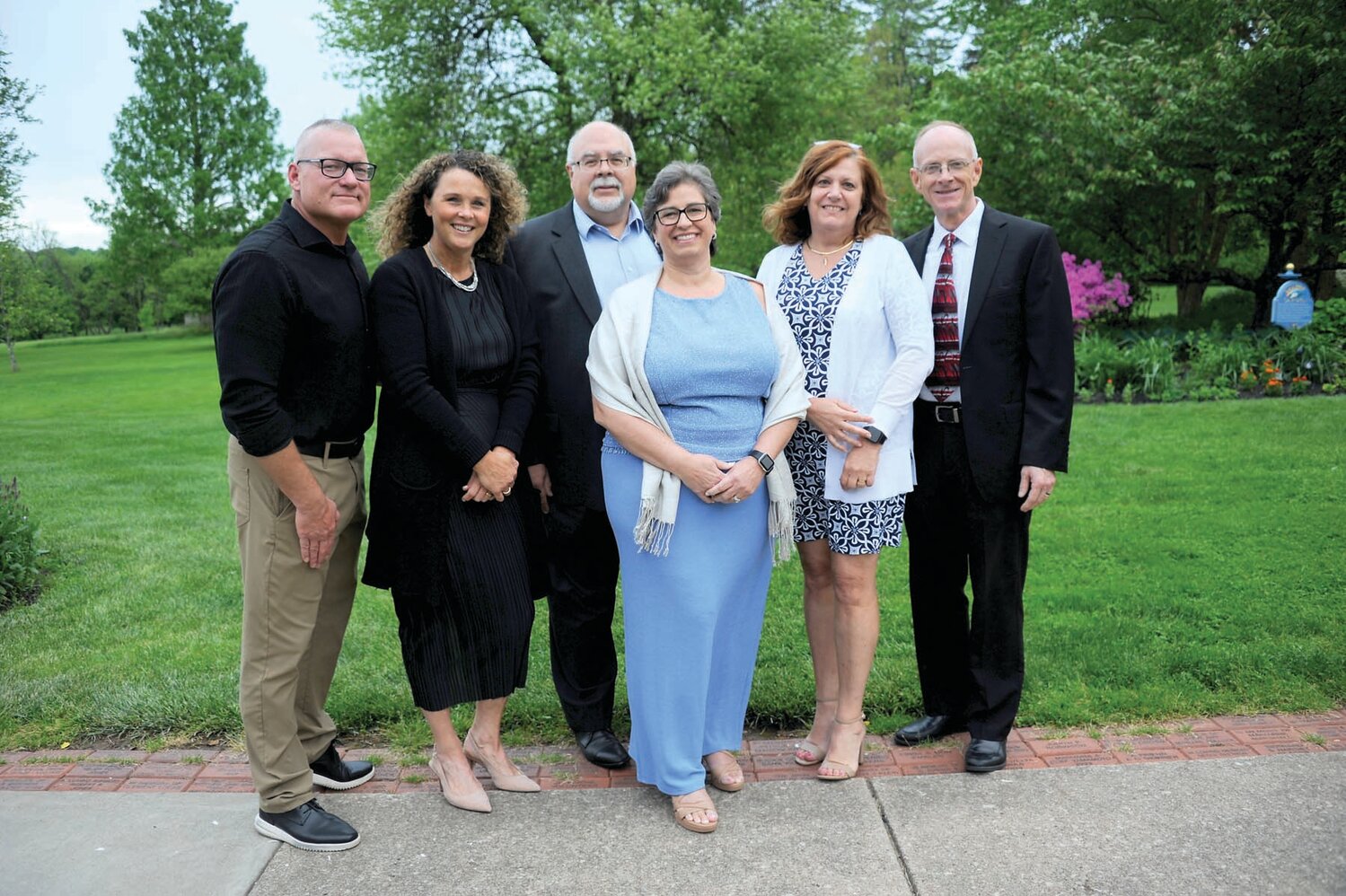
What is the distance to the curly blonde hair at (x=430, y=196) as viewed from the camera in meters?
3.35

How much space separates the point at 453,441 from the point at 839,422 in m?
1.28

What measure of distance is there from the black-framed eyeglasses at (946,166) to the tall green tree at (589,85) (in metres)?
16.1

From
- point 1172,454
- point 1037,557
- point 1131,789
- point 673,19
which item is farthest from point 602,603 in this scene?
point 673,19

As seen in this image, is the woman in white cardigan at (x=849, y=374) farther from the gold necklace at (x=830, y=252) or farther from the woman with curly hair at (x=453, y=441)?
the woman with curly hair at (x=453, y=441)

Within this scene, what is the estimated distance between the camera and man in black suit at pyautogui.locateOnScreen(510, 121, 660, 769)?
3705mm

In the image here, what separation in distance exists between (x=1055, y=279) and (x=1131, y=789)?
174 centimetres

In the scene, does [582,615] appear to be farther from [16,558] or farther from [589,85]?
[589,85]

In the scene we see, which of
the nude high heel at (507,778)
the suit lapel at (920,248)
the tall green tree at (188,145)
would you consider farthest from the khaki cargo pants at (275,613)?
the tall green tree at (188,145)

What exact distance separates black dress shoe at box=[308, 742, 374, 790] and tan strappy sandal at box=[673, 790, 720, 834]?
46.3 inches

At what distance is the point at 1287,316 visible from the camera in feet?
39.3

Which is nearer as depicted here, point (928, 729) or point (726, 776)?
point (726, 776)

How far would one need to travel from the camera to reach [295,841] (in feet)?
10.4

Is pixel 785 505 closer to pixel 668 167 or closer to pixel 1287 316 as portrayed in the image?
pixel 668 167

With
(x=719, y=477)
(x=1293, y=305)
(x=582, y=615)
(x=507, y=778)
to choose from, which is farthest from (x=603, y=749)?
(x=1293, y=305)
